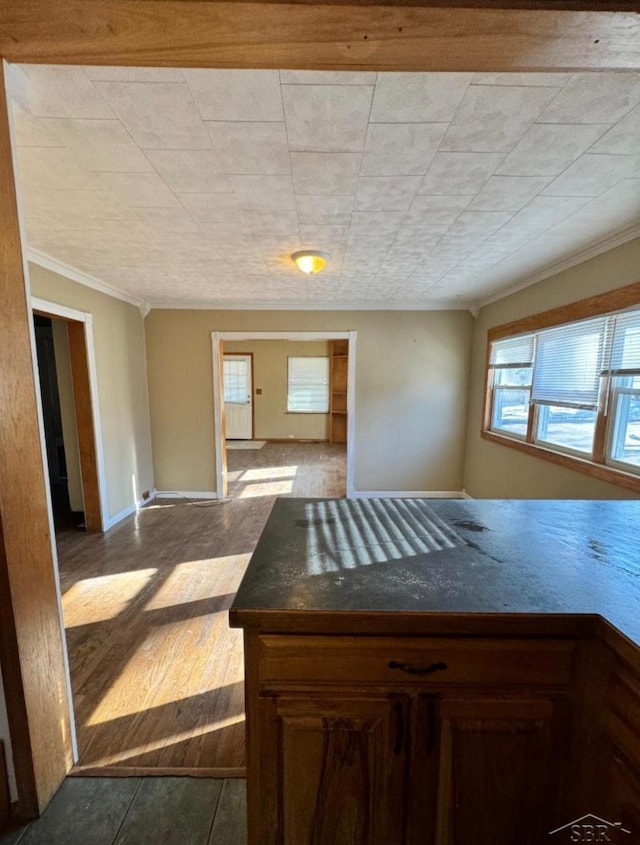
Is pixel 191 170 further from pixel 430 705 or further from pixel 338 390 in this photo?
pixel 338 390

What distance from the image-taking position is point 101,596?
236cm

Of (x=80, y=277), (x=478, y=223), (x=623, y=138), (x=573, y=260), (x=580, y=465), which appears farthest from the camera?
(x=80, y=277)

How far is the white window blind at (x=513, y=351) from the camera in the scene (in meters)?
3.18

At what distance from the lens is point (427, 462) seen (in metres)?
4.39

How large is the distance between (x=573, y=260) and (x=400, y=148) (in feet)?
6.29

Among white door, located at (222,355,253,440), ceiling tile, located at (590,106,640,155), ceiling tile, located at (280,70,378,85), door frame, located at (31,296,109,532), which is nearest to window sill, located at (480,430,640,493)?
ceiling tile, located at (590,106,640,155)

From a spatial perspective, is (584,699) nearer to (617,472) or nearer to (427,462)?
(617,472)

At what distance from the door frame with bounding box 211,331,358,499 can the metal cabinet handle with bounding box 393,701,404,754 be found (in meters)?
3.53

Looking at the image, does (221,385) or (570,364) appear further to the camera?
(221,385)

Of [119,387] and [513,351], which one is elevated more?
[513,351]

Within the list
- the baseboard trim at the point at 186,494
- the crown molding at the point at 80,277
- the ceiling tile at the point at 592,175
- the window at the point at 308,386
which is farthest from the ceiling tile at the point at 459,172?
the window at the point at 308,386

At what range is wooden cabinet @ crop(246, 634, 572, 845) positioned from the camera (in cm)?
79

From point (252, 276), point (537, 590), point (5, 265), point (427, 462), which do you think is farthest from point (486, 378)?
point (5, 265)

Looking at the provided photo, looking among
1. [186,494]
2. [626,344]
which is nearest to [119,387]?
[186,494]
